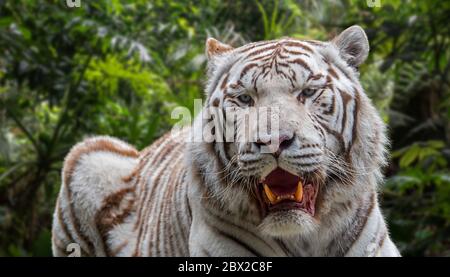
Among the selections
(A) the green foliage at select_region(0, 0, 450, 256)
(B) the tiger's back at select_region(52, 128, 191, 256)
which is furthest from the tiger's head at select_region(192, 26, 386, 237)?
(A) the green foliage at select_region(0, 0, 450, 256)

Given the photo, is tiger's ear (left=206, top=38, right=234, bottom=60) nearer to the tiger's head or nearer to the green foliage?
the tiger's head

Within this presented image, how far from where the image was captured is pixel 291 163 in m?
2.92

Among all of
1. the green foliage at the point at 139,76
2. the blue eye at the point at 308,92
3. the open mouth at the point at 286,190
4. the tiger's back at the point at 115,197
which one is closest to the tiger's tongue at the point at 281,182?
the open mouth at the point at 286,190

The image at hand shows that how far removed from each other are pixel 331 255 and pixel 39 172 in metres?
5.26

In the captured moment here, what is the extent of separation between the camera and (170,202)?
13.4 feet

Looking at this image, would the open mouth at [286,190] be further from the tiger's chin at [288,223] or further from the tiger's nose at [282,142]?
the tiger's nose at [282,142]

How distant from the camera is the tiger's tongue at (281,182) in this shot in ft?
9.88

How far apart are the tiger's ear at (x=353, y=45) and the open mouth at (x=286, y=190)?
2.36ft

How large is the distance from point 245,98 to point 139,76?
15.2 ft

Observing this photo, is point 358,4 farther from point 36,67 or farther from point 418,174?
point 36,67

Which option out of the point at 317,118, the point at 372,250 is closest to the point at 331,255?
the point at 372,250

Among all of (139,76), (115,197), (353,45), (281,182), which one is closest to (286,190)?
(281,182)

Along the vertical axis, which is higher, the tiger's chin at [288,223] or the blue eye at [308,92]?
the blue eye at [308,92]

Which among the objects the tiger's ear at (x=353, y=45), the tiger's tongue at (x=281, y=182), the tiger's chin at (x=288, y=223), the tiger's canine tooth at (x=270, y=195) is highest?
the tiger's ear at (x=353, y=45)
